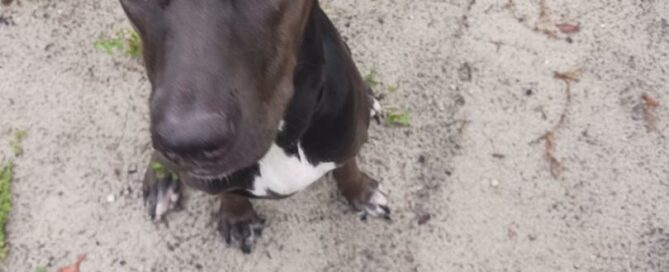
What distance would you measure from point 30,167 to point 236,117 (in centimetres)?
215

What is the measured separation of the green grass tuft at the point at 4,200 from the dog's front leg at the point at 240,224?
3.40 ft

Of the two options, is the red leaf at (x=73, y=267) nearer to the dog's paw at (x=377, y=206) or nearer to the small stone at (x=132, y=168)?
the small stone at (x=132, y=168)

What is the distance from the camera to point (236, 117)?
1.99m

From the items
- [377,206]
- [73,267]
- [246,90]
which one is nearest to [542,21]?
[377,206]

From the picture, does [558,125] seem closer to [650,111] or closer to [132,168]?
[650,111]

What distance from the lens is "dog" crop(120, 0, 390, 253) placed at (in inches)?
77.0

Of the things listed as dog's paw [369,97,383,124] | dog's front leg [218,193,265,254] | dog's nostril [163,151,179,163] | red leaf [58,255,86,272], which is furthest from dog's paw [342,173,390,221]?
dog's nostril [163,151,179,163]

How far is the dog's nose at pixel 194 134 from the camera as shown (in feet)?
6.20

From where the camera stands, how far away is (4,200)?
360 cm

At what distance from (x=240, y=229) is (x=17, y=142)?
128 centimetres

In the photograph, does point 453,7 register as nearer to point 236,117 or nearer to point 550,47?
point 550,47

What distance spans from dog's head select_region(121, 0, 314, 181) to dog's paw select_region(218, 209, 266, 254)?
1316 millimetres

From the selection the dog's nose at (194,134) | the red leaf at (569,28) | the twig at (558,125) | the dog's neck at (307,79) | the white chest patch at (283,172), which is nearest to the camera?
the dog's nose at (194,134)

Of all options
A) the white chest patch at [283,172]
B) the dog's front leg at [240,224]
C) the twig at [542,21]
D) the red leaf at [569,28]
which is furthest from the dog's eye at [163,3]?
the red leaf at [569,28]
